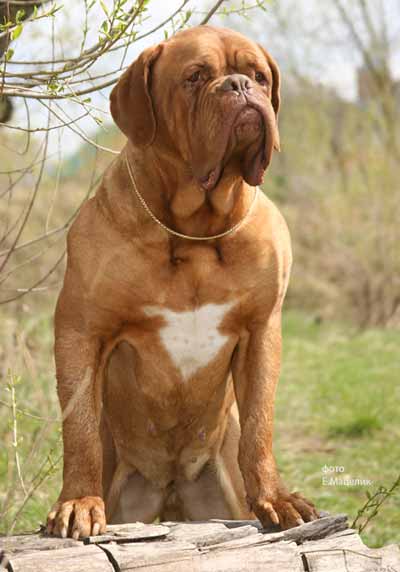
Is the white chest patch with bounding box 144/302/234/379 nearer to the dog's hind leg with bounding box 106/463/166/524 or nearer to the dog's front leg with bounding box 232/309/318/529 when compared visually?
the dog's front leg with bounding box 232/309/318/529

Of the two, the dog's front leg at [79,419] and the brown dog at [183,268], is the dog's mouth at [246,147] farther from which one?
the dog's front leg at [79,419]

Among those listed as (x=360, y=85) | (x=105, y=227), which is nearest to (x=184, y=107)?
(x=105, y=227)

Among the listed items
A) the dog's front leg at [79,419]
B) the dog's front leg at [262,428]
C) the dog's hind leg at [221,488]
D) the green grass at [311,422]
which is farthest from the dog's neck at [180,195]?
the dog's hind leg at [221,488]

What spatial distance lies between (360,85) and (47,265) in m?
6.69

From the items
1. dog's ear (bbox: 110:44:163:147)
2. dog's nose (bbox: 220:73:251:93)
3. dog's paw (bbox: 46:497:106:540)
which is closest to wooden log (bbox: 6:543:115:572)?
dog's paw (bbox: 46:497:106:540)

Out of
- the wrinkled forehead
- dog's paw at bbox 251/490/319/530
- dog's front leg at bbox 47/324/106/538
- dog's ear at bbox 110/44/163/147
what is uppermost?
the wrinkled forehead

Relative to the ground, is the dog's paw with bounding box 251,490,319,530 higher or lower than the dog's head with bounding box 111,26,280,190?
lower

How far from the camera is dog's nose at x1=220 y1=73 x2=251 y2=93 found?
2.69 m

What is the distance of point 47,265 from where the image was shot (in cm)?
934

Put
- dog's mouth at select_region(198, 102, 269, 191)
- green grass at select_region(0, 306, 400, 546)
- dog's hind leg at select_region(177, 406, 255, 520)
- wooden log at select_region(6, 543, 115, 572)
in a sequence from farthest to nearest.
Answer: green grass at select_region(0, 306, 400, 546)
dog's hind leg at select_region(177, 406, 255, 520)
dog's mouth at select_region(198, 102, 269, 191)
wooden log at select_region(6, 543, 115, 572)

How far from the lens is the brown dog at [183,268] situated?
2746mm

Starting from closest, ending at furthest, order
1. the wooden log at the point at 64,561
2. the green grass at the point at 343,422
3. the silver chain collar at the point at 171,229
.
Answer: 1. the wooden log at the point at 64,561
2. the silver chain collar at the point at 171,229
3. the green grass at the point at 343,422

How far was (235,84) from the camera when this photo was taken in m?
2.69

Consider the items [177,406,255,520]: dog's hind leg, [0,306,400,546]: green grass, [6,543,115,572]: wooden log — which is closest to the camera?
[6,543,115,572]: wooden log
